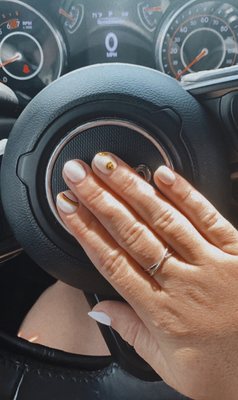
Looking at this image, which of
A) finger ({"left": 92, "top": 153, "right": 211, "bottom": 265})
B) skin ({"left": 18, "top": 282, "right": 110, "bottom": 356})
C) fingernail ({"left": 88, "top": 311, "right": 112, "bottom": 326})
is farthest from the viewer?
skin ({"left": 18, "top": 282, "right": 110, "bottom": 356})

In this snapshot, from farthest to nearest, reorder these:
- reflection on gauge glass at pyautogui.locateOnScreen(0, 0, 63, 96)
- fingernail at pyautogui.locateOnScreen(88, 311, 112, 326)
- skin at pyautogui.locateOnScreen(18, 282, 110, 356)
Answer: reflection on gauge glass at pyautogui.locateOnScreen(0, 0, 63, 96)
skin at pyautogui.locateOnScreen(18, 282, 110, 356)
fingernail at pyautogui.locateOnScreen(88, 311, 112, 326)

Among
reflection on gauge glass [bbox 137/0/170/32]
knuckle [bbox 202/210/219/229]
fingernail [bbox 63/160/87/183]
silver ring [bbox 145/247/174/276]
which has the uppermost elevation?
reflection on gauge glass [bbox 137/0/170/32]

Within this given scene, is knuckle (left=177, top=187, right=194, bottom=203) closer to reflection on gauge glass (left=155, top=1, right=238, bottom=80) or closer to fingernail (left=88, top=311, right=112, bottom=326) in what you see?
fingernail (left=88, top=311, right=112, bottom=326)

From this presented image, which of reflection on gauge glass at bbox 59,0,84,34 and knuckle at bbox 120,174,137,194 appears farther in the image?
reflection on gauge glass at bbox 59,0,84,34

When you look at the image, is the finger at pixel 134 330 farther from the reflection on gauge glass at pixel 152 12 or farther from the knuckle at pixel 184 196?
the reflection on gauge glass at pixel 152 12

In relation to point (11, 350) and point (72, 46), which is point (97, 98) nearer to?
point (11, 350)

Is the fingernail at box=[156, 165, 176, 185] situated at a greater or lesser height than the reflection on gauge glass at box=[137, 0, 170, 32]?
lesser

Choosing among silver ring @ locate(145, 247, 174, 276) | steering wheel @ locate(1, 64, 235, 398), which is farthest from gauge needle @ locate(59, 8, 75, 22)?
silver ring @ locate(145, 247, 174, 276)

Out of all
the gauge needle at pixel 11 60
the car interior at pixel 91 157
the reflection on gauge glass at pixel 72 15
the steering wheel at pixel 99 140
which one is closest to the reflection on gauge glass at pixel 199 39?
the reflection on gauge glass at pixel 72 15

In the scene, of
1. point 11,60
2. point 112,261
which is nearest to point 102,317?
point 112,261
